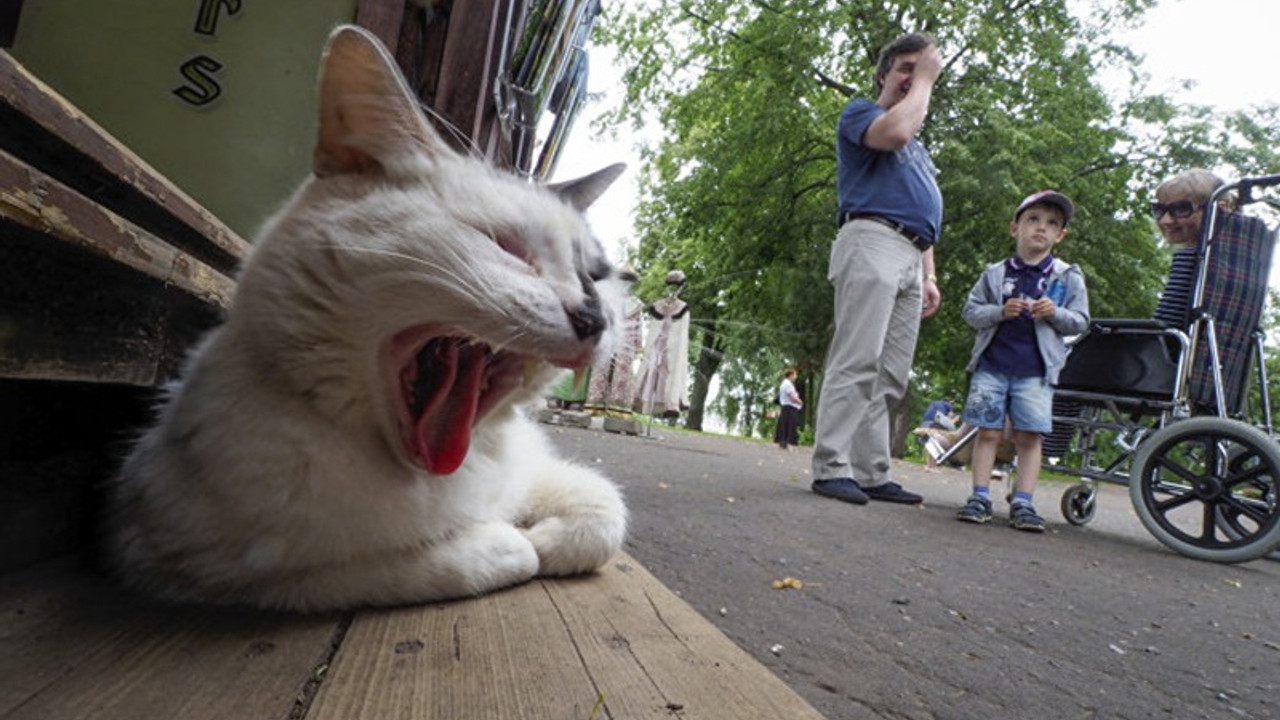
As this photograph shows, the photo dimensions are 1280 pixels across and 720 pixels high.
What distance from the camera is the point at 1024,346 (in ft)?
14.2

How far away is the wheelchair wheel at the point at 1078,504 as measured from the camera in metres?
5.18

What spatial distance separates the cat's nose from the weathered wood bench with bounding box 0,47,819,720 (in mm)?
500

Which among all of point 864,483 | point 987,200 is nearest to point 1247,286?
point 864,483

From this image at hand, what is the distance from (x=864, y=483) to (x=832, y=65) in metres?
12.5

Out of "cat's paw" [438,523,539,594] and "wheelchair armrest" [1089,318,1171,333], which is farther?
"wheelchair armrest" [1089,318,1171,333]

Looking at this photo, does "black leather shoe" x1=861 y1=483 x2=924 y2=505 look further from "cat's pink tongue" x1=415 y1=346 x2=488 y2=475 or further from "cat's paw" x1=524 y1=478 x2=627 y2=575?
"cat's pink tongue" x1=415 y1=346 x2=488 y2=475

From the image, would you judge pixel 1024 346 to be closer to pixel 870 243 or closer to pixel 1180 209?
pixel 870 243

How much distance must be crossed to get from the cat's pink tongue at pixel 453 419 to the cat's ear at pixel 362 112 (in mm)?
362

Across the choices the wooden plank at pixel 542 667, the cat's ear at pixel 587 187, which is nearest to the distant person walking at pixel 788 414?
the cat's ear at pixel 587 187

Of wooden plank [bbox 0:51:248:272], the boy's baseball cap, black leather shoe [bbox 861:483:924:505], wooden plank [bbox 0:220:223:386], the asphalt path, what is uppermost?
the boy's baseball cap

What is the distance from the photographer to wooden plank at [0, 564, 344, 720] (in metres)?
0.85

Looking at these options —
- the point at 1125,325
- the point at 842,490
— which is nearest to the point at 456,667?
the point at 842,490

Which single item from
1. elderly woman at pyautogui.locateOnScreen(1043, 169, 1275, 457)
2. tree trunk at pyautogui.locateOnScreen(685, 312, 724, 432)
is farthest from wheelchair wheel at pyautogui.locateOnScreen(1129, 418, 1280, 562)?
tree trunk at pyautogui.locateOnScreen(685, 312, 724, 432)

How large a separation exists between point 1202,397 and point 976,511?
166cm
